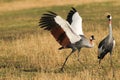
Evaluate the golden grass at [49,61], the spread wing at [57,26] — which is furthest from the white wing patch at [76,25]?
the golden grass at [49,61]

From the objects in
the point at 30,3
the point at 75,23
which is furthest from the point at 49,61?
the point at 30,3

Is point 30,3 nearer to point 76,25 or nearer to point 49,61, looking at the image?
point 49,61

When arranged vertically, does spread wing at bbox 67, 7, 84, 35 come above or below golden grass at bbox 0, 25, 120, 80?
above

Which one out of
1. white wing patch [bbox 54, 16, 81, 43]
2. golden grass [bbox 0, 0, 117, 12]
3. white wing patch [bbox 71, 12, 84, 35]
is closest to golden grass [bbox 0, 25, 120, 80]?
white wing patch [bbox 54, 16, 81, 43]

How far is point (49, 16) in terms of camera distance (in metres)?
11.5

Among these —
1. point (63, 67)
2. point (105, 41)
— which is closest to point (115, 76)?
point (105, 41)

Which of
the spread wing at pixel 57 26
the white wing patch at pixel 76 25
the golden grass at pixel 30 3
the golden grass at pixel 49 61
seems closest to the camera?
the golden grass at pixel 49 61

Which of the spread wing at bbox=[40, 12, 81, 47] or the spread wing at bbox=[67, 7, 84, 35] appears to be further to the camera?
the spread wing at bbox=[67, 7, 84, 35]

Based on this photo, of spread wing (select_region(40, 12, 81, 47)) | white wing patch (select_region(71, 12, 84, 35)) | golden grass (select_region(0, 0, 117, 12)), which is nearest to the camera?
spread wing (select_region(40, 12, 81, 47))

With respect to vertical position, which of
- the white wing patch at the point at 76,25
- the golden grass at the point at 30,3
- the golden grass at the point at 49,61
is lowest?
the golden grass at the point at 30,3

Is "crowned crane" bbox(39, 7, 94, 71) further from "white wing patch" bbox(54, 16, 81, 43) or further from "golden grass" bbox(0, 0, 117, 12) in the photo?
"golden grass" bbox(0, 0, 117, 12)

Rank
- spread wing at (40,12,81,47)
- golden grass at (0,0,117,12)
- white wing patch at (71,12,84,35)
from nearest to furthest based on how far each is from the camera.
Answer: spread wing at (40,12,81,47)
white wing patch at (71,12,84,35)
golden grass at (0,0,117,12)

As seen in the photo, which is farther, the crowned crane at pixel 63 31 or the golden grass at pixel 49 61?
the crowned crane at pixel 63 31

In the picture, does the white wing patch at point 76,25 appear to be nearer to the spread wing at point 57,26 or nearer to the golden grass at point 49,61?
the spread wing at point 57,26
